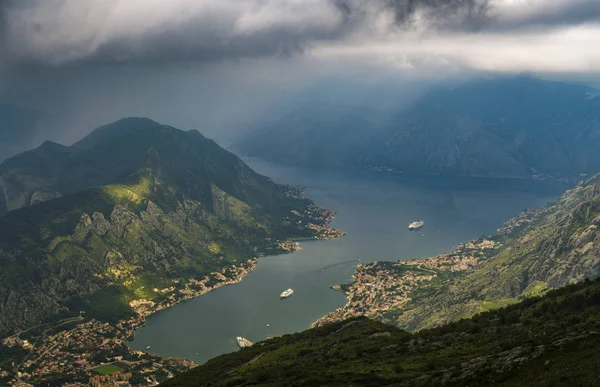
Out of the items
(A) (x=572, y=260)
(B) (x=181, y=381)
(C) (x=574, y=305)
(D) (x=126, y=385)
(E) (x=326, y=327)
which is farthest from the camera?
(A) (x=572, y=260)

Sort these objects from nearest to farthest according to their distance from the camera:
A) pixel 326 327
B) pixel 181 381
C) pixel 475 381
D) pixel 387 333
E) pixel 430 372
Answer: pixel 475 381
pixel 430 372
pixel 387 333
pixel 181 381
pixel 326 327

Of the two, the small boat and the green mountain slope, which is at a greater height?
the small boat

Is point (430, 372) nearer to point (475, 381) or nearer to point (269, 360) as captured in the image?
point (475, 381)

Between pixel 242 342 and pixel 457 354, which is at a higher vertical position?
pixel 242 342

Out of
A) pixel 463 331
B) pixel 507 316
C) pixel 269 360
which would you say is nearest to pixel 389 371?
pixel 463 331

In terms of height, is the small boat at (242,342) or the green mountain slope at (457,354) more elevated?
the small boat at (242,342)

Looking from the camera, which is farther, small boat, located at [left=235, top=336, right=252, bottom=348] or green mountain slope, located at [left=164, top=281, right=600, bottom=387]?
small boat, located at [left=235, top=336, right=252, bottom=348]

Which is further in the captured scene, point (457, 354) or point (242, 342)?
point (242, 342)

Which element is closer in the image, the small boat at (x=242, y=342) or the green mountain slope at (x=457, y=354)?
the green mountain slope at (x=457, y=354)
